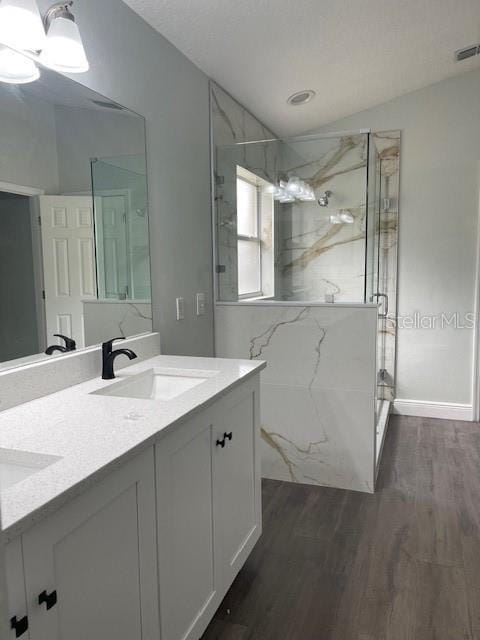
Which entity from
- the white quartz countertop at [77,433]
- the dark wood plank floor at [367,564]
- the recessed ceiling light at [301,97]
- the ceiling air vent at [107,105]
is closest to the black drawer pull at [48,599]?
the white quartz countertop at [77,433]

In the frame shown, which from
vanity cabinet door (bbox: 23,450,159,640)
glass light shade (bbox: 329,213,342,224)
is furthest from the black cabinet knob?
glass light shade (bbox: 329,213,342,224)

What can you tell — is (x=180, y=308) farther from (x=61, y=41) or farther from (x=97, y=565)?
(x=97, y=565)

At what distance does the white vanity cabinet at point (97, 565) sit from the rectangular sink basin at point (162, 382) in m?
0.68

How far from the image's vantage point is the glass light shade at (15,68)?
154 cm

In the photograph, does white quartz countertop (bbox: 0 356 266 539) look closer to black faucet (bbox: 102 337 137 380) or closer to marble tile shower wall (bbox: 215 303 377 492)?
black faucet (bbox: 102 337 137 380)

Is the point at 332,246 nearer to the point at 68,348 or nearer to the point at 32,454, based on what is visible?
the point at 68,348

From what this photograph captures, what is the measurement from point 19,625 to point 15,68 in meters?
1.52

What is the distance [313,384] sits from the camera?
2932 millimetres

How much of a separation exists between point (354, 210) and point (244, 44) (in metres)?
1.06

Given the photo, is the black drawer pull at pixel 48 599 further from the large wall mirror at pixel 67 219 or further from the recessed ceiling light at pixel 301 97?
the recessed ceiling light at pixel 301 97

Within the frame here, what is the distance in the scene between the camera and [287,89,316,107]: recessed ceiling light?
3418mm

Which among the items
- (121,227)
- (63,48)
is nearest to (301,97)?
(121,227)

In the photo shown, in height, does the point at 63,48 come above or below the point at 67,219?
above

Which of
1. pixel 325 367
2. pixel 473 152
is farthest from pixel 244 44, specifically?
pixel 473 152
